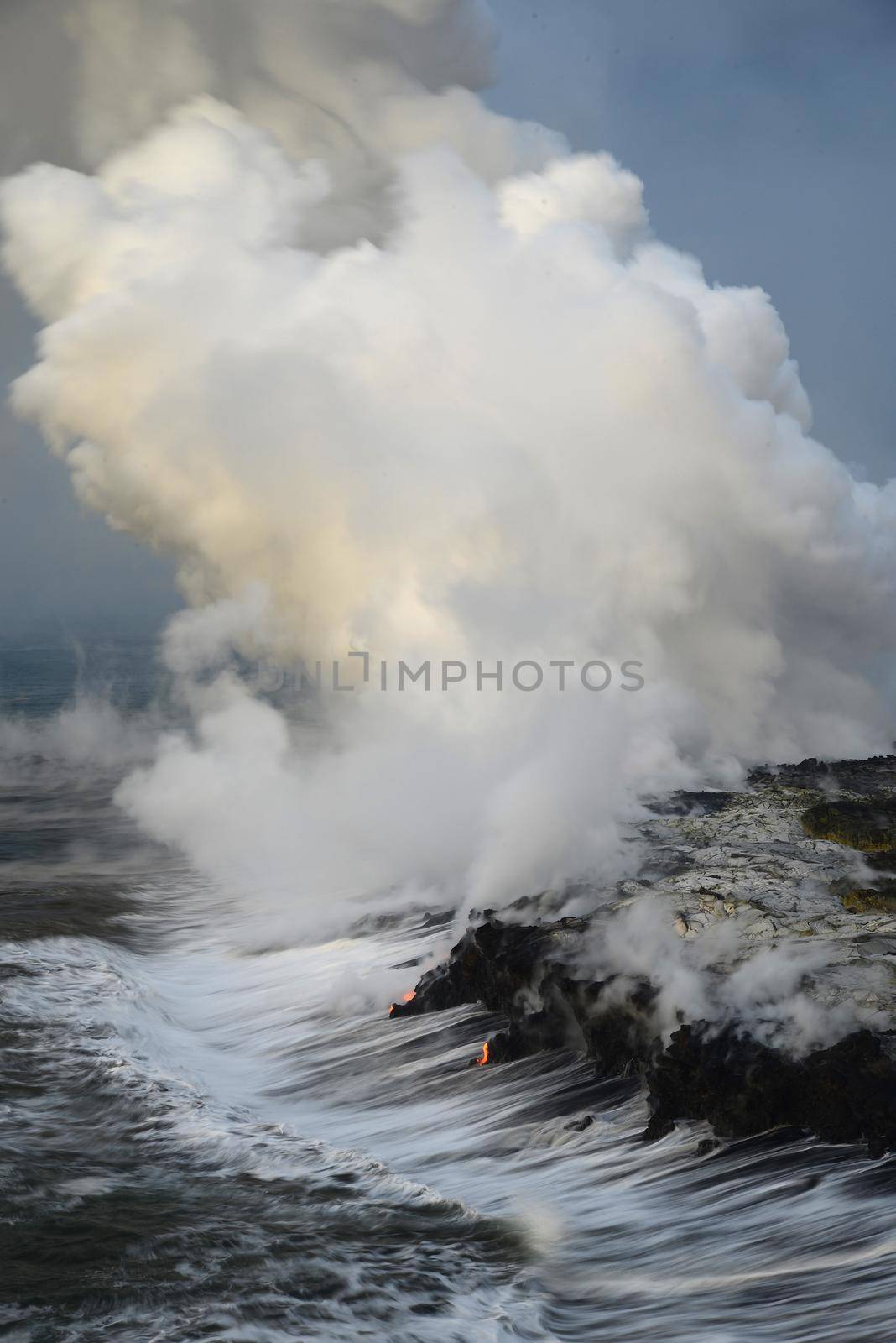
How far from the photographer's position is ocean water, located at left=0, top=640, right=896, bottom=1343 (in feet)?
26.7

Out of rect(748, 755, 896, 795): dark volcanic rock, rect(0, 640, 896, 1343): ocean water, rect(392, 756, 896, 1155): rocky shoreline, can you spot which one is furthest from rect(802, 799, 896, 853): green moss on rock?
rect(0, 640, 896, 1343): ocean water

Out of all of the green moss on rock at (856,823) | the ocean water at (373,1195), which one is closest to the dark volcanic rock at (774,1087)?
the ocean water at (373,1195)

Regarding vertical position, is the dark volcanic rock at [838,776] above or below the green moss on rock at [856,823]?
above

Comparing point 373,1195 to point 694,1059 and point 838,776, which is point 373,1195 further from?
point 838,776

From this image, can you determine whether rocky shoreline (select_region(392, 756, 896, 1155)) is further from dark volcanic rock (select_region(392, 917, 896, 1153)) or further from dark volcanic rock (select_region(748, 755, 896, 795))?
dark volcanic rock (select_region(748, 755, 896, 795))

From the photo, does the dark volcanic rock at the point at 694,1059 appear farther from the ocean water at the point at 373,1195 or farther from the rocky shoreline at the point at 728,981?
the ocean water at the point at 373,1195

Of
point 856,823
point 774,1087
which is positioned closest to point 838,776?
point 856,823

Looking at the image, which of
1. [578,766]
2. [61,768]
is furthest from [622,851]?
[61,768]

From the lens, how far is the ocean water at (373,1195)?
8148mm

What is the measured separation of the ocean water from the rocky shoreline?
361 millimetres

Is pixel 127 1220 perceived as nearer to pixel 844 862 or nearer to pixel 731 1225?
pixel 731 1225

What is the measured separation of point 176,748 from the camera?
47469 millimetres

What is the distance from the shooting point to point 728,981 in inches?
464

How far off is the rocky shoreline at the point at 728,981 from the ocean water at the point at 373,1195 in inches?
14.2
